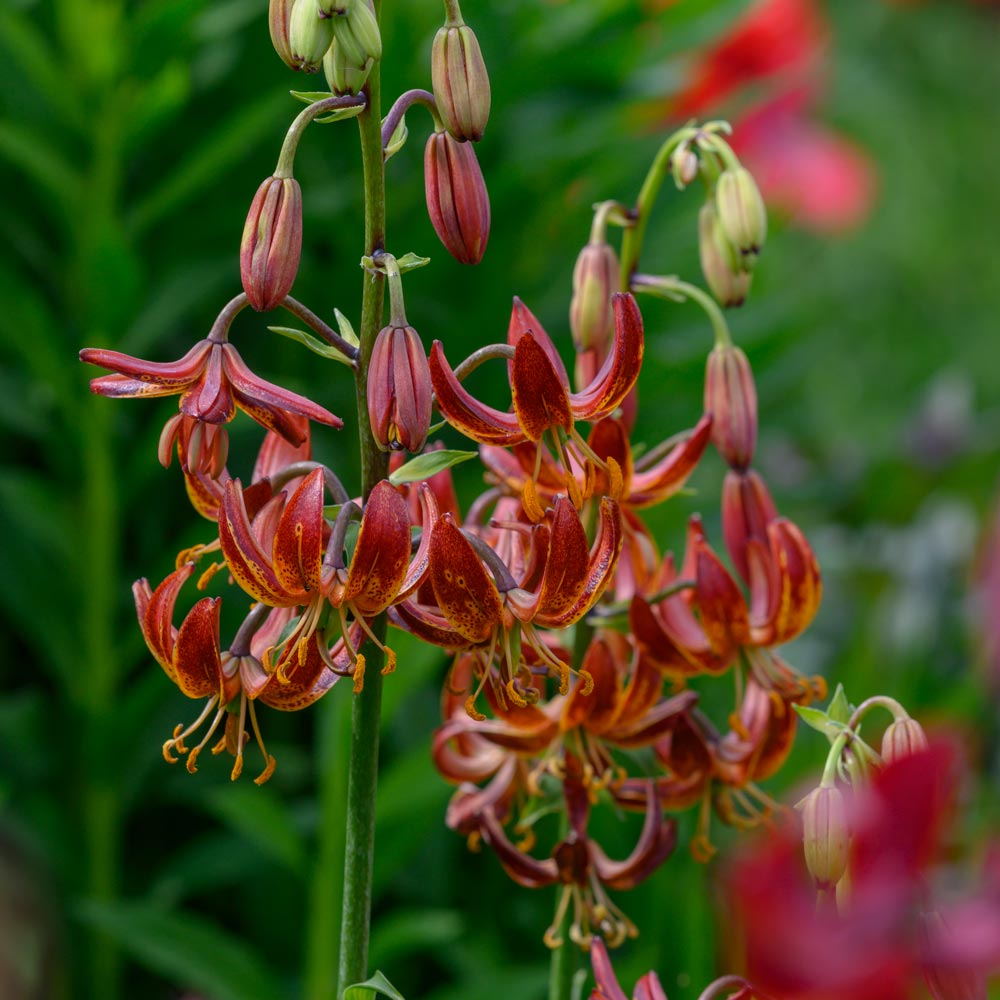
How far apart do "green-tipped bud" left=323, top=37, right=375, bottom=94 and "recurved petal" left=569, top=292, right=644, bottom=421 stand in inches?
4.1

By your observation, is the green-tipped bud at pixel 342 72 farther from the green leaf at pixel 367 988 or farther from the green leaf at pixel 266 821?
the green leaf at pixel 266 821

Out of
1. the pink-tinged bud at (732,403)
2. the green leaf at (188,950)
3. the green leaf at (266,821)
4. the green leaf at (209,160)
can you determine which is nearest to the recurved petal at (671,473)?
the pink-tinged bud at (732,403)

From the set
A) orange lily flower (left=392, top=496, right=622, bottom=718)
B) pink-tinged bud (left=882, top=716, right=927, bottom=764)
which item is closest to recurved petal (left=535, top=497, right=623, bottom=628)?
orange lily flower (left=392, top=496, right=622, bottom=718)

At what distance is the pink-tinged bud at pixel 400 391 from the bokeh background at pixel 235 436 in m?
0.50

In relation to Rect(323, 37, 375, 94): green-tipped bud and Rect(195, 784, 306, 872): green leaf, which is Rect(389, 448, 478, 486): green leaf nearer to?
Rect(323, 37, 375, 94): green-tipped bud

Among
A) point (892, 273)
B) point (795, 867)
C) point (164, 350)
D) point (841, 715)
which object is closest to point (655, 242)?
point (164, 350)

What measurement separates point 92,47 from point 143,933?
713 millimetres

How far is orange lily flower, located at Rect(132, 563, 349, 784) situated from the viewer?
0.45m

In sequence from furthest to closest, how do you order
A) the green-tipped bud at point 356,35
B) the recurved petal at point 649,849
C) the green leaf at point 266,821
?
the green leaf at point 266,821 < the recurved petal at point 649,849 < the green-tipped bud at point 356,35

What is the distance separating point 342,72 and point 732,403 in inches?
9.0

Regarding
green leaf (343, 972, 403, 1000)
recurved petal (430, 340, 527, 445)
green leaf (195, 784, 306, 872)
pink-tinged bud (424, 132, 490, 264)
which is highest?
pink-tinged bud (424, 132, 490, 264)

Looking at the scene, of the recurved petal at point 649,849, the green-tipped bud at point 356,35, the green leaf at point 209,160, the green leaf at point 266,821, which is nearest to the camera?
the green-tipped bud at point 356,35

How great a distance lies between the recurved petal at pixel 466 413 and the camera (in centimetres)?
46

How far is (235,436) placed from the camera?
1285mm
